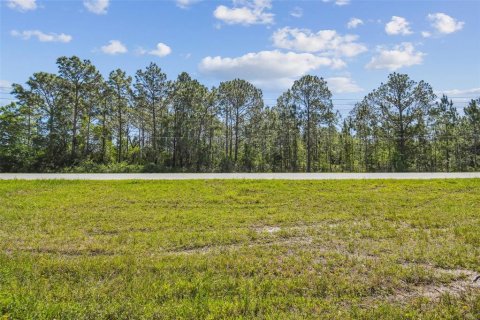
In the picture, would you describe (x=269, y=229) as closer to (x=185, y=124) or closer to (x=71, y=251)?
(x=71, y=251)

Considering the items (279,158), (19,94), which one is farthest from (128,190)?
(279,158)

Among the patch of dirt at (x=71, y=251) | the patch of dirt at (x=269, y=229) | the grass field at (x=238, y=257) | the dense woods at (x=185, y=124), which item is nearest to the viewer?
the grass field at (x=238, y=257)

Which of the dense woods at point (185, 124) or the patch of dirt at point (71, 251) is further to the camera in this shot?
the dense woods at point (185, 124)

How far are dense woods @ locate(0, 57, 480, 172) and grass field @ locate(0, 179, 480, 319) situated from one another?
76.8ft

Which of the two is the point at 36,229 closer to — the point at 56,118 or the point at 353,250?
the point at 353,250

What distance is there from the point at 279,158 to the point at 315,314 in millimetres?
48093

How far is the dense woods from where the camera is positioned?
3622cm

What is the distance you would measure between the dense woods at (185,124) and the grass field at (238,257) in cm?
2341

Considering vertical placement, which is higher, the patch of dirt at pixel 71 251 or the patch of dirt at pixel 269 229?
the patch of dirt at pixel 269 229

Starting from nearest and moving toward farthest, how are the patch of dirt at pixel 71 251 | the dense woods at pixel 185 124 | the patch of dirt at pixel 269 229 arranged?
the patch of dirt at pixel 71 251 → the patch of dirt at pixel 269 229 → the dense woods at pixel 185 124

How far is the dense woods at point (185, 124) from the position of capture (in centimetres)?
3622

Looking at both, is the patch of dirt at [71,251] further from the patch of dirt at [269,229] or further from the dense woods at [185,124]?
the dense woods at [185,124]

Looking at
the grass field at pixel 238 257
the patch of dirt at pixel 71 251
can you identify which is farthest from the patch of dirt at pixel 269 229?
the patch of dirt at pixel 71 251

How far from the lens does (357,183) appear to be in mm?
15242
